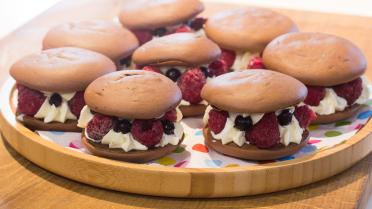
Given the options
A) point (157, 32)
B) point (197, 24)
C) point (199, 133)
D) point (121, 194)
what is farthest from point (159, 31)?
point (121, 194)

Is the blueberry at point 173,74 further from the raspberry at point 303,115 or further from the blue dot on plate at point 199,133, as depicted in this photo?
the raspberry at point 303,115

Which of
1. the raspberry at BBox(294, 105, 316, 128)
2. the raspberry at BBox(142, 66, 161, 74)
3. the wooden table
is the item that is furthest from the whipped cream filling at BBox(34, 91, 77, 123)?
the raspberry at BBox(294, 105, 316, 128)

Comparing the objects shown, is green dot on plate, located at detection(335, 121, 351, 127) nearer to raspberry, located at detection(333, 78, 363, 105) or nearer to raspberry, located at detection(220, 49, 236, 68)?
raspberry, located at detection(333, 78, 363, 105)

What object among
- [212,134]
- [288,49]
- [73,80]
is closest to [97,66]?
[73,80]

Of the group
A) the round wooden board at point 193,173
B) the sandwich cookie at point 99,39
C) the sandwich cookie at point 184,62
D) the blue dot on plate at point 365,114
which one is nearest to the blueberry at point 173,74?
the sandwich cookie at point 184,62

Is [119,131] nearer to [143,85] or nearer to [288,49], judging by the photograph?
[143,85]
